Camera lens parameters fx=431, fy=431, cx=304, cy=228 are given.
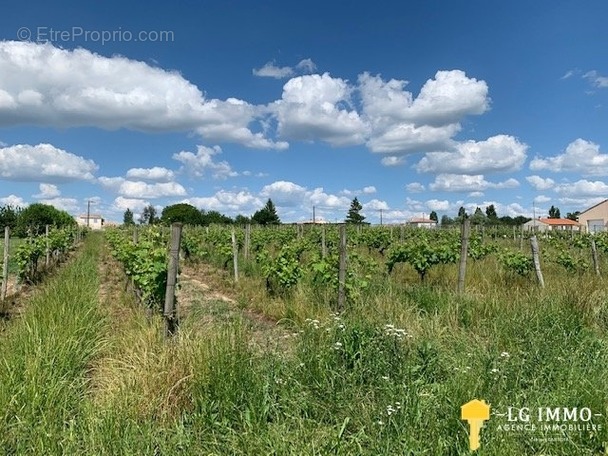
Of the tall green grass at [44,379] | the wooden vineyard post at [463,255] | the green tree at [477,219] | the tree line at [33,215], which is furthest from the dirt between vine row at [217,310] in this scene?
the tree line at [33,215]

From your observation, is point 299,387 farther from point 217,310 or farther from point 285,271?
point 285,271

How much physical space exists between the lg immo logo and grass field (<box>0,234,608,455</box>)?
19 mm

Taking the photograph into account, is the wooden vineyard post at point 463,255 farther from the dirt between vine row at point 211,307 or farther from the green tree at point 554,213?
the green tree at point 554,213

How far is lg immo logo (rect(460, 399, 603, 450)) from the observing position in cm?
255

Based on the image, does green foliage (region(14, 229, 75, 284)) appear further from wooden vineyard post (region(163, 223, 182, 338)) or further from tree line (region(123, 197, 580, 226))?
tree line (region(123, 197, 580, 226))

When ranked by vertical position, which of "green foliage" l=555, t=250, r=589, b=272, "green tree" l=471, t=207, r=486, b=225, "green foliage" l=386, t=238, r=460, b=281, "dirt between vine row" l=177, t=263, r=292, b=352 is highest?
"green tree" l=471, t=207, r=486, b=225

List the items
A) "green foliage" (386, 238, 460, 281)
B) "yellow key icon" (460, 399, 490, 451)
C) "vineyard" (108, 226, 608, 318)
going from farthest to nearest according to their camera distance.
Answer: "green foliage" (386, 238, 460, 281) < "vineyard" (108, 226, 608, 318) < "yellow key icon" (460, 399, 490, 451)

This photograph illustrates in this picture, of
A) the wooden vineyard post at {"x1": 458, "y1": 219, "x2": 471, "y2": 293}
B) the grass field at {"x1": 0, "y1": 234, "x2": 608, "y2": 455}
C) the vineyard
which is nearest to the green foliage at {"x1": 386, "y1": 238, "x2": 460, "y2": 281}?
the vineyard

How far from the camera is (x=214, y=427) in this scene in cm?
285

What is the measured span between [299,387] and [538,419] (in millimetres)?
1595

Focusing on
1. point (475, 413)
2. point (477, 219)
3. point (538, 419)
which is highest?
point (477, 219)

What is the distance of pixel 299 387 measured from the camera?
323 centimetres

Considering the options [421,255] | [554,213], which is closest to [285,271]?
[421,255]

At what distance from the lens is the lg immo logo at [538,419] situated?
2551 millimetres
